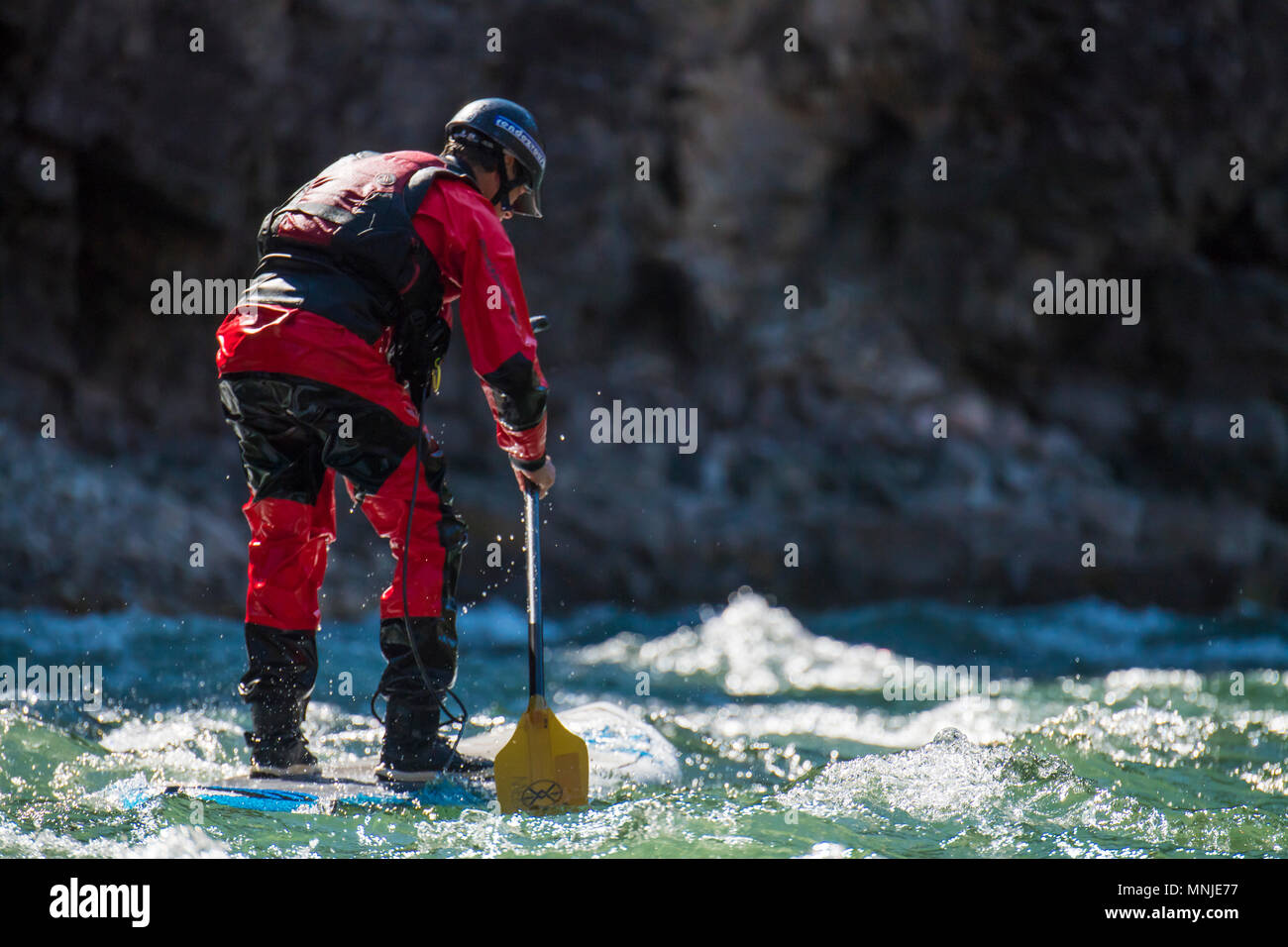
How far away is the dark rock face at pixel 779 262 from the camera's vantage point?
792cm

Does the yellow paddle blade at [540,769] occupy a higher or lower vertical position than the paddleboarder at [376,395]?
lower

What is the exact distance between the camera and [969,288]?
9.30 metres

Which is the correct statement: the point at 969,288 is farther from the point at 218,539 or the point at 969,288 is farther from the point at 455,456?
the point at 218,539

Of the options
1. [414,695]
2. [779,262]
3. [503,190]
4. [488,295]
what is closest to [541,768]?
[414,695]

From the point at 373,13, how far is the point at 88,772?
6170mm

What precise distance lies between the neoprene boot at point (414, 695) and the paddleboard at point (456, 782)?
8 centimetres

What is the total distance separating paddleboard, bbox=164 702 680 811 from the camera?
3246 mm

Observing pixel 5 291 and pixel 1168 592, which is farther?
pixel 1168 592

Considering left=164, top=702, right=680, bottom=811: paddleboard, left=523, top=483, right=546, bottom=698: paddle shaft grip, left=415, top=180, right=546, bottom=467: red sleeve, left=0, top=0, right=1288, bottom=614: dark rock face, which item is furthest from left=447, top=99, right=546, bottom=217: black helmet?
left=0, top=0, right=1288, bottom=614: dark rock face

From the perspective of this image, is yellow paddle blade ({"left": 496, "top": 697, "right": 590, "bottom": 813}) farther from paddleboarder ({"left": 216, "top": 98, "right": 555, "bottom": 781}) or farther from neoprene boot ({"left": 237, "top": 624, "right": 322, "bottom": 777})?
neoprene boot ({"left": 237, "top": 624, "right": 322, "bottom": 777})

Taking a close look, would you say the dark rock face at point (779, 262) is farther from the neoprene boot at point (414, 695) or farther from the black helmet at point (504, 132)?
the black helmet at point (504, 132)

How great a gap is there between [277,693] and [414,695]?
1.30 ft

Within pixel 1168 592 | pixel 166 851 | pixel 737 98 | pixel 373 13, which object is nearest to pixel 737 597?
pixel 1168 592

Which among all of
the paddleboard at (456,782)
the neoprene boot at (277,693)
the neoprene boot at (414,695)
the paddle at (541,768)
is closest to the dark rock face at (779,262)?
the paddleboard at (456,782)
